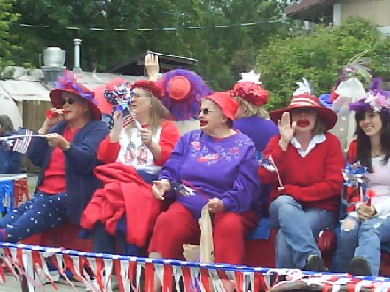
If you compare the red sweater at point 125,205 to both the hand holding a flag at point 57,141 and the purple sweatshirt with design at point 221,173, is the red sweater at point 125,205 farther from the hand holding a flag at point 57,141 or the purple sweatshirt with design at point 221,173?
the hand holding a flag at point 57,141

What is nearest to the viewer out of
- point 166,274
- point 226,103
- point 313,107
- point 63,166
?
point 166,274

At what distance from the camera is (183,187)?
533 cm

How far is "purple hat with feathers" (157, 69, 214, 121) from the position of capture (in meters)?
6.33

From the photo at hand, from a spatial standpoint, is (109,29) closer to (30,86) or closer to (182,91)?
(30,86)

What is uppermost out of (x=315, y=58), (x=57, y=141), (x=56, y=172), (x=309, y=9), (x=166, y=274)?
(x=309, y=9)

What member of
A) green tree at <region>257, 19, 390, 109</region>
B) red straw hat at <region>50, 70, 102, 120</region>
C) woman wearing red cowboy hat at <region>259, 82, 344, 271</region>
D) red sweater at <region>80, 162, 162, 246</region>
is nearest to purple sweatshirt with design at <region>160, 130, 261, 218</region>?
woman wearing red cowboy hat at <region>259, 82, 344, 271</region>

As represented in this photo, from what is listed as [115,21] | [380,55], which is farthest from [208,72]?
[380,55]

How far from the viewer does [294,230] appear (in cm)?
476

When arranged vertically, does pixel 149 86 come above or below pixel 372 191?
above

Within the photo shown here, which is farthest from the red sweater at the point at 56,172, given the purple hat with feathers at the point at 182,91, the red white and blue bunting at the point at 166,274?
the red white and blue bunting at the point at 166,274

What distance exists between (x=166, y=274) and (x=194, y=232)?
1044 millimetres

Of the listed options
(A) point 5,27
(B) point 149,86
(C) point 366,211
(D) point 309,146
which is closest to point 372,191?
(C) point 366,211

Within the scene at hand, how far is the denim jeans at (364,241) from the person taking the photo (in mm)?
4441

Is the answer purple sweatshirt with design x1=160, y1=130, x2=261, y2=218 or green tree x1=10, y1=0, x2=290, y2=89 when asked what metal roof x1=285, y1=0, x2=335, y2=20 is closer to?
green tree x1=10, y1=0, x2=290, y2=89
